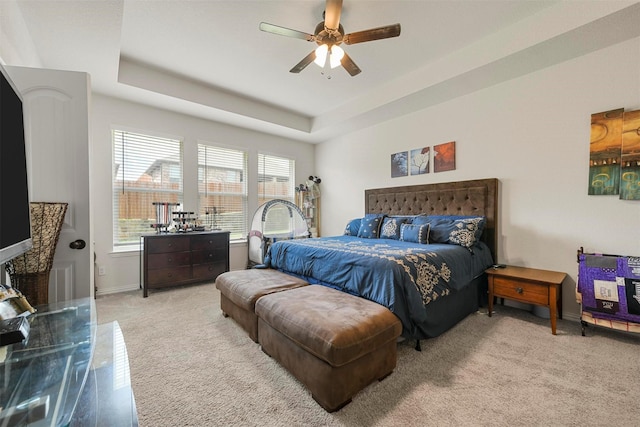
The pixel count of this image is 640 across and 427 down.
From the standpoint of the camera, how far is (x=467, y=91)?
3336 mm

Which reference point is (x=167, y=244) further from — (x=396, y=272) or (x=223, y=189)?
(x=396, y=272)

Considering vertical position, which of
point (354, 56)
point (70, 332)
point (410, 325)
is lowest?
point (410, 325)

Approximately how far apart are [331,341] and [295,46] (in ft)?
9.46

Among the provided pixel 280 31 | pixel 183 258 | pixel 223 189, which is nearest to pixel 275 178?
pixel 223 189

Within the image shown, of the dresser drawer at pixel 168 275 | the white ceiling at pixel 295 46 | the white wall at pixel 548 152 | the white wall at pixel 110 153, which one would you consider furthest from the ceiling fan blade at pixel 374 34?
the dresser drawer at pixel 168 275

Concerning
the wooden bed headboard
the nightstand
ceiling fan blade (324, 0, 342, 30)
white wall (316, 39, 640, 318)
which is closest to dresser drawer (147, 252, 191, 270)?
the wooden bed headboard

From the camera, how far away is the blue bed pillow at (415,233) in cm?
308

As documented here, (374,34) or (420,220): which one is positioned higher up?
(374,34)

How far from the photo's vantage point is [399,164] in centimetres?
421

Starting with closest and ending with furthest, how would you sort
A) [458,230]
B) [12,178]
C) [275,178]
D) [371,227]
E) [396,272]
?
[12,178] < [396,272] < [458,230] < [371,227] < [275,178]

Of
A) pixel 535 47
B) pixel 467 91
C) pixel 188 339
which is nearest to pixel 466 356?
pixel 188 339

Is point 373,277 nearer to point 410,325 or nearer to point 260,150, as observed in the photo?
point 410,325

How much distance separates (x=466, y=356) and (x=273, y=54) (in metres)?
3.48

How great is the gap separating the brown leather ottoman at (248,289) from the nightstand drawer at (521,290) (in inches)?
79.4
